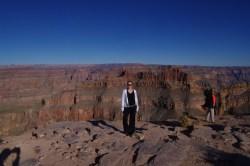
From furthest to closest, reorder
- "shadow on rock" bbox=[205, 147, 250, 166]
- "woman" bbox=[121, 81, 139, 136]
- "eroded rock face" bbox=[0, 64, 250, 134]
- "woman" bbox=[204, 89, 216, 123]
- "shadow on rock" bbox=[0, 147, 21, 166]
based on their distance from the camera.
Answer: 1. "eroded rock face" bbox=[0, 64, 250, 134]
2. "woman" bbox=[204, 89, 216, 123]
3. "woman" bbox=[121, 81, 139, 136]
4. "shadow on rock" bbox=[0, 147, 21, 166]
5. "shadow on rock" bbox=[205, 147, 250, 166]

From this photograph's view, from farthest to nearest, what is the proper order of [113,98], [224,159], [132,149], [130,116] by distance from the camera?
1. [113,98]
2. [130,116]
3. [132,149]
4. [224,159]

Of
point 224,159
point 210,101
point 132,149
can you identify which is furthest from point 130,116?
point 210,101

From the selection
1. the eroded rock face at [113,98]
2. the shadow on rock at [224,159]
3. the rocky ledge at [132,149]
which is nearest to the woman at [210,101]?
the rocky ledge at [132,149]

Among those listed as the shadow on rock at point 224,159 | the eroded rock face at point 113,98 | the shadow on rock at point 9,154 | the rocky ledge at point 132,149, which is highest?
the shadow on rock at point 224,159

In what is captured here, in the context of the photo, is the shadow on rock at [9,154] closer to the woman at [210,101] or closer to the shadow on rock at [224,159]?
the shadow on rock at [224,159]

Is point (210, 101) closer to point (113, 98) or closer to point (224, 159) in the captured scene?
point (224, 159)

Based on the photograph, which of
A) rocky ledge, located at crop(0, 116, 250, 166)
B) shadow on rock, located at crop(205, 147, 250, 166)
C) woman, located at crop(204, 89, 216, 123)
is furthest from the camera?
woman, located at crop(204, 89, 216, 123)

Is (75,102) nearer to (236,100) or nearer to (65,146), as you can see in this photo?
(236,100)

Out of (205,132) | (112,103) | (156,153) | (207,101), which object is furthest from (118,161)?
(112,103)

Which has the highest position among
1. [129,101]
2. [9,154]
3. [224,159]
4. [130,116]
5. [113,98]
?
[129,101]

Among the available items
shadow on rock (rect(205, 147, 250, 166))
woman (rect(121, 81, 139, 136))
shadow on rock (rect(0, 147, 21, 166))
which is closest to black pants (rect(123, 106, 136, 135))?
woman (rect(121, 81, 139, 136))

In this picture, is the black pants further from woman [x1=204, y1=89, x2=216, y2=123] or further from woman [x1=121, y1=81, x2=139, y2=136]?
woman [x1=204, y1=89, x2=216, y2=123]
